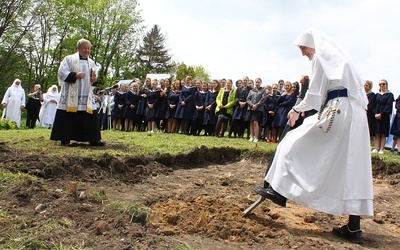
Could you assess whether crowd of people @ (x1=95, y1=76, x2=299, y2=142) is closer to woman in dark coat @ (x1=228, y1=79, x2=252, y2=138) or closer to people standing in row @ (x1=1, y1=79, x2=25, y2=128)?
woman in dark coat @ (x1=228, y1=79, x2=252, y2=138)

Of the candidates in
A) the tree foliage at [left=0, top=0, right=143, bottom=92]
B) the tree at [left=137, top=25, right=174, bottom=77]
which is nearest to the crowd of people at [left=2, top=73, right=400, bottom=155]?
the tree foliage at [left=0, top=0, right=143, bottom=92]

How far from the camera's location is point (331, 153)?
180 inches

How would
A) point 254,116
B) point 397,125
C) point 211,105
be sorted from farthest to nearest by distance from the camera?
1. point 211,105
2. point 254,116
3. point 397,125

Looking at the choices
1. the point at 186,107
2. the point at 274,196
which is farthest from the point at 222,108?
the point at 274,196

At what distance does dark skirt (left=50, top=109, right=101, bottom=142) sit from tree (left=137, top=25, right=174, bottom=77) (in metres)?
56.6

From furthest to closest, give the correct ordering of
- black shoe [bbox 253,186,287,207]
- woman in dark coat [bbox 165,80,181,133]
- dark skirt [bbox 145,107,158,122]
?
dark skirt [bbox 145,107,158,122] → woman in dark coat [bbox 165,80,181,133] → black shoe [bbox 253,186,287,207]

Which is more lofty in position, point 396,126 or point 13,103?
point 396,126

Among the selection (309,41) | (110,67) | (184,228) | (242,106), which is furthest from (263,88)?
(110,67)

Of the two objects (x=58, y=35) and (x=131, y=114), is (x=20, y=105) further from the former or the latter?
(x=58, y=35)

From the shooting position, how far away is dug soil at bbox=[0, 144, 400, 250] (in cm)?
322

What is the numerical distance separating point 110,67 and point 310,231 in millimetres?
50897

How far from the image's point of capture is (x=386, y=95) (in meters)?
12.1

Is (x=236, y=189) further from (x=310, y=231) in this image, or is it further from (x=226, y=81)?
(x=226, y=81)

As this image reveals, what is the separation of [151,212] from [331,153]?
6.55 ft
